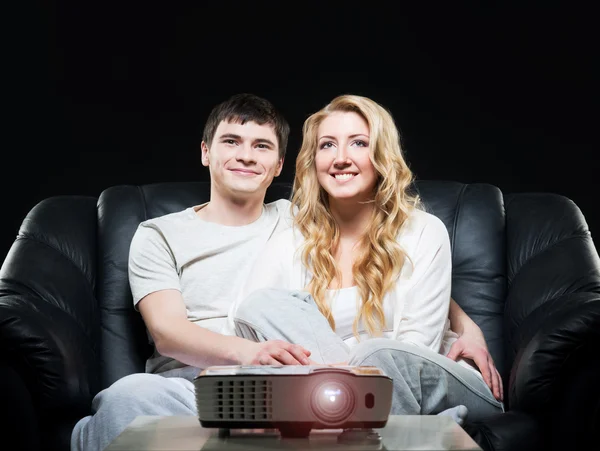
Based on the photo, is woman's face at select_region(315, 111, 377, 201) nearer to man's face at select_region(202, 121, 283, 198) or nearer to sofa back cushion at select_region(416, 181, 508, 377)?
man's face at select_region(202, 121, 283, 198)

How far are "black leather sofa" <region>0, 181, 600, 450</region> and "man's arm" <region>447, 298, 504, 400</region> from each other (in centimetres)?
9

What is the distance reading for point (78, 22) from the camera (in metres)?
3.82

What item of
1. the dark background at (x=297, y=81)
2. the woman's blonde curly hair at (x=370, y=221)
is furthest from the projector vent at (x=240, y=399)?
the dark background at (x=297, y=81)

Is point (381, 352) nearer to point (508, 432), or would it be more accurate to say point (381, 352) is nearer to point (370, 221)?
point (508, 432)

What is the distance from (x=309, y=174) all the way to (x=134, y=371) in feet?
2.62

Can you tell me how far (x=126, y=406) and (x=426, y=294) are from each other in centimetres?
86

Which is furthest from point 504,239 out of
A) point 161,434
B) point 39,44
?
point 39,44

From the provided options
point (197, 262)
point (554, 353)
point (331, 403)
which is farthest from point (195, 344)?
point (331, 403)

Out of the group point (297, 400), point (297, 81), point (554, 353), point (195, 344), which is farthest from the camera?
point (297, 81)

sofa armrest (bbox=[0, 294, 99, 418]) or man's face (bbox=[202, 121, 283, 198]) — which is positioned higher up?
man's face (bbox=[202, 121, 283, 198])

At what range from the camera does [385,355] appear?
78.8 inches

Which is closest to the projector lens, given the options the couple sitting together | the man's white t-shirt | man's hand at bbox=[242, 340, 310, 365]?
man's hand at bbox=[242, 340, 310, 365]

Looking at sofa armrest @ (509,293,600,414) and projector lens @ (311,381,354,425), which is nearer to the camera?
projector lens @ (311,381,354,425)

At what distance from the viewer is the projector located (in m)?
1.50
